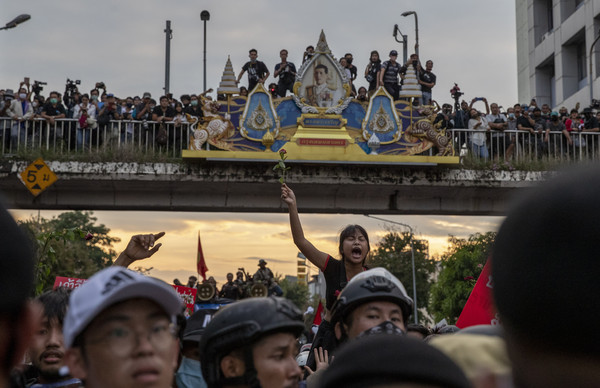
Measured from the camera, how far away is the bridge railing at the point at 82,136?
2338cm

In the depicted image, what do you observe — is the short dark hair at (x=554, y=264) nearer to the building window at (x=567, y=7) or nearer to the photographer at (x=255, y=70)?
the photographer at (x=255, y=70)

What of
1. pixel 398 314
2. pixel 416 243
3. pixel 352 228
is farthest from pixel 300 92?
pixel 416 243

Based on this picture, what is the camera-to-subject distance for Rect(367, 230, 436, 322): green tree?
58.9 metres

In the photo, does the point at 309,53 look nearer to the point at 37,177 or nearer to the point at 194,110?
the point at 194,110

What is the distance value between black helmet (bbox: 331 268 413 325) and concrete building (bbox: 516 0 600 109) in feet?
118

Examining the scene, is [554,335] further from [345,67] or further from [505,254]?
[345,67]

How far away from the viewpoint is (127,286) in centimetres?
260

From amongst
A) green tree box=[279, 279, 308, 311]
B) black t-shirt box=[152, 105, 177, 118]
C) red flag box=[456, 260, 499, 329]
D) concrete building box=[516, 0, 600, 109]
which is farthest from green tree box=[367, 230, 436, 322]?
red flag box=[456, 260, 499, 329]

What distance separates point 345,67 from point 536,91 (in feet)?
94.7

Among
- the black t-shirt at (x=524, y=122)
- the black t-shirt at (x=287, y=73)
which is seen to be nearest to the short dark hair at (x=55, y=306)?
the black t-shirt at (x=287, y=73)

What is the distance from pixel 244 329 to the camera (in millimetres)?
3080

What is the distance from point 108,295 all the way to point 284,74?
71.9 ft

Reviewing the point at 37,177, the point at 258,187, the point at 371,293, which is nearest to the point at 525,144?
the point at 258,187

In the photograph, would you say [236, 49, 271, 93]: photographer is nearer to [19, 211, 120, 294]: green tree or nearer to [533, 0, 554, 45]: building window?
[19, 211, 120, 294]: green tree
